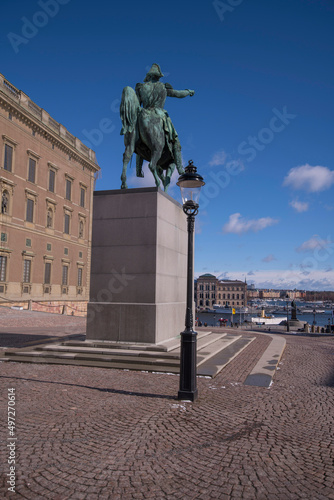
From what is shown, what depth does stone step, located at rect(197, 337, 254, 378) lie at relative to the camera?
28.6 feet

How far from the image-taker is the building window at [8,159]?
3260cm

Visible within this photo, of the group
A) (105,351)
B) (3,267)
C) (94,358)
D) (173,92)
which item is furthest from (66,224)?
(94,358)

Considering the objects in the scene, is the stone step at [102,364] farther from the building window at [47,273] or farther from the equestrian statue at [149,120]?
the building window at [47,273]

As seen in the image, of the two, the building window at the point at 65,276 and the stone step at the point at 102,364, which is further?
the building window at the point at 65,276

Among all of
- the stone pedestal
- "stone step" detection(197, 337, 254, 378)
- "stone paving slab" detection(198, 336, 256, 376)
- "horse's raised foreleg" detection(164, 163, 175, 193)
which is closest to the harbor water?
"stone paving slab" detection(198, 336, 256, 376)

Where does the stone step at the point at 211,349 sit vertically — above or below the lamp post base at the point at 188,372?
below

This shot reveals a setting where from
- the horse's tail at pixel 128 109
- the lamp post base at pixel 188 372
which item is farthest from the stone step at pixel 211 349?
the horse's tail at pixel 128 109

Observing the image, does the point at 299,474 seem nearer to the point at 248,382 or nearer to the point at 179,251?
the point at 248,382

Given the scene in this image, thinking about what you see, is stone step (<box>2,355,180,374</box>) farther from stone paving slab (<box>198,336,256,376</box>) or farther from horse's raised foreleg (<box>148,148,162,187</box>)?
horse's raised foreleg (<box>148,148,162,187</box>)

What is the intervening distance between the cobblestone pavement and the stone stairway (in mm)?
921

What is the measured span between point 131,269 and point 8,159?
2680 cm

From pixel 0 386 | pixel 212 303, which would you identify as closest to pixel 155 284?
pixel 0 386

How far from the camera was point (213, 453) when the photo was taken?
4.40m

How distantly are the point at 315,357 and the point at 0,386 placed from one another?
31.5 ft
